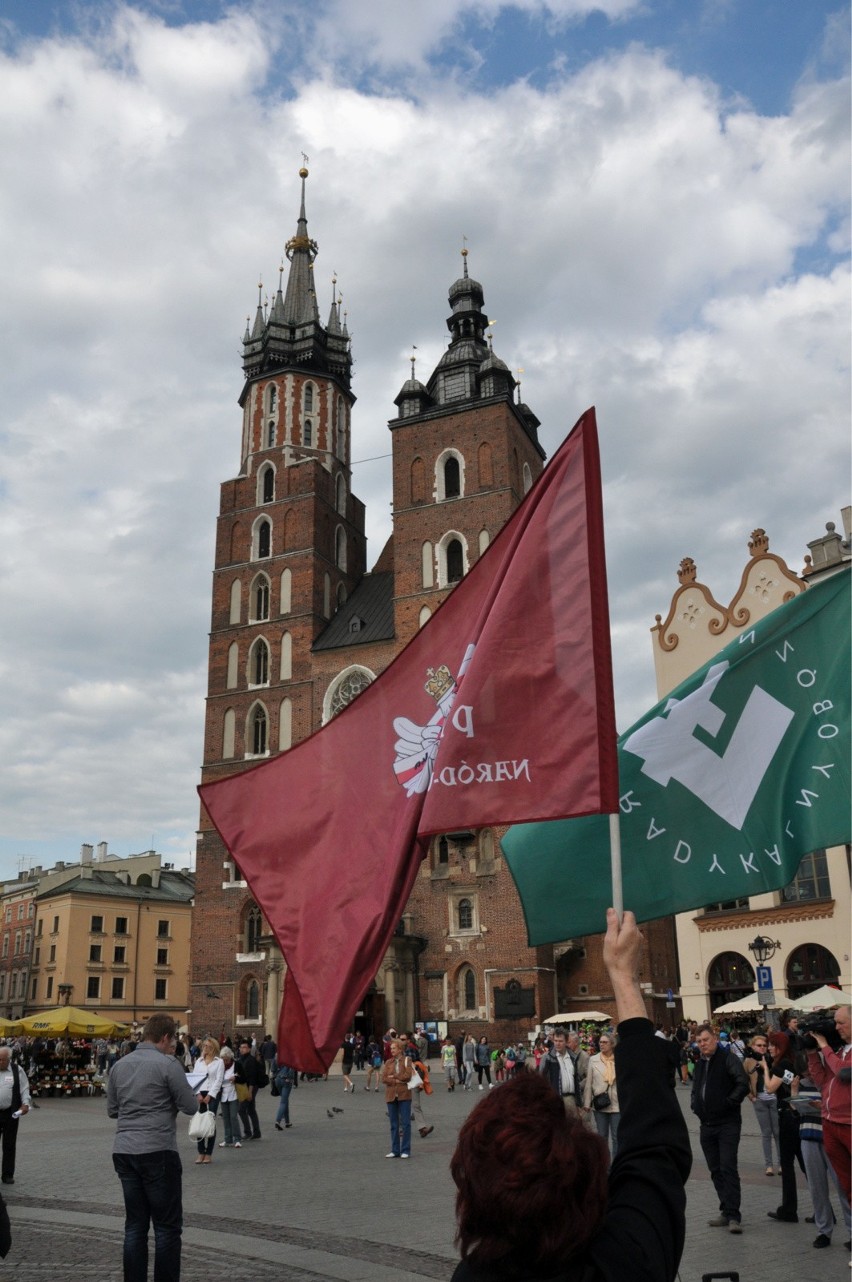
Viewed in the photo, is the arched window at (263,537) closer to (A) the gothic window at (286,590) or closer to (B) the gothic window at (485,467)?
(A) the gothic window at (286,590)

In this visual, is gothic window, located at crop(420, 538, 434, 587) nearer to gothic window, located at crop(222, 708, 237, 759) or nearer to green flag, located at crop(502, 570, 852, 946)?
gothic window, located at crop(222, 708, 237, 759)

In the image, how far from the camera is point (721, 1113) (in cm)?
911

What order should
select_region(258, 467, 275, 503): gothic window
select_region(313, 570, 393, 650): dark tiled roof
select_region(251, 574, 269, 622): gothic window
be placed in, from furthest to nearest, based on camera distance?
select_region(258, 467, 275, 503): gothic window < select_region(251, 574, 269, 622): gothic window < select_region(313, 570, 393, 650): dark tiled roof

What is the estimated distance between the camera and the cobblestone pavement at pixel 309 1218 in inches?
297

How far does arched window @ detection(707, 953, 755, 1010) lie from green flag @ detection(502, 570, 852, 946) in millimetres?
26196

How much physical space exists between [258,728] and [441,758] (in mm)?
43053

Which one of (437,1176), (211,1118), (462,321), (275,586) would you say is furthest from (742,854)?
(462,321)

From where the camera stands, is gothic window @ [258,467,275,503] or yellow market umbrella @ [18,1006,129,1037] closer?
yellow market umbrella @ [18,1006,129,1037]

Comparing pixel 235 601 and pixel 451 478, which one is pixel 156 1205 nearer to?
pixel 451 478

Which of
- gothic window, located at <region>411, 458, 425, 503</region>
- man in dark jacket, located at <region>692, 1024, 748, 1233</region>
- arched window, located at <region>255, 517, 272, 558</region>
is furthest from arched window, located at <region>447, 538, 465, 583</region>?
man in dark jacket, located at <region>692, 1024, 748, 1233</region>

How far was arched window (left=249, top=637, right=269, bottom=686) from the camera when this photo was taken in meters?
49.5

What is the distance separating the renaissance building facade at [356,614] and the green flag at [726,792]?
1272 inches

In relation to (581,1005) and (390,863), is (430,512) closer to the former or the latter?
(581,1005)

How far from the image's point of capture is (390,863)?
6.31 metres
